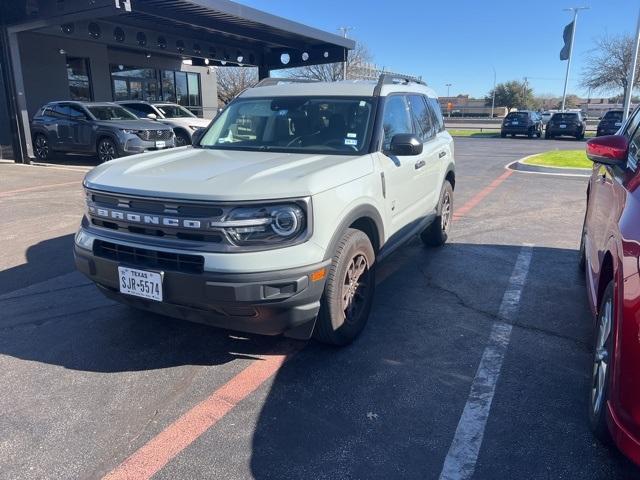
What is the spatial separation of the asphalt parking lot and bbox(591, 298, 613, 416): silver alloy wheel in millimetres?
266

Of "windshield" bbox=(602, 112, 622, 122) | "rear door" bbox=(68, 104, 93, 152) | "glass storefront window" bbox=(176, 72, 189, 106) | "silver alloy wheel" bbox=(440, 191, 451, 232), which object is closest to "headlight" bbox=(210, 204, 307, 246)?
"silver alloy wheel" bbox=(440, 191, 451, 232)

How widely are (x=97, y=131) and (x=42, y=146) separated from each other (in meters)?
3.03

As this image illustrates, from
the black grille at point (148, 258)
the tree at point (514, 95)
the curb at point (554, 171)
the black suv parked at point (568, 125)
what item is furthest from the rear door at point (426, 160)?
the tree at point (514, 95)

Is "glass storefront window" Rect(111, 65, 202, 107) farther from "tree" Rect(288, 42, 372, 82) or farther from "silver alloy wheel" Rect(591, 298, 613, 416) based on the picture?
"silver alloy wheel" Rect(591, 298, 613, 416)

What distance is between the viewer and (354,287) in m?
3.75

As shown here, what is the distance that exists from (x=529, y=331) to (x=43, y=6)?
1472cm

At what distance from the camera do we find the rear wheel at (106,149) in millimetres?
13538

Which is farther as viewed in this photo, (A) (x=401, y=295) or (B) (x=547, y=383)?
(A) (x=401, y=295)

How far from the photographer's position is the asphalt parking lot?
255cm

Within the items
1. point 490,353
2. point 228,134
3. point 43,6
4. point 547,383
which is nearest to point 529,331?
point 490,353

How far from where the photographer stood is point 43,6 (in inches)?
528

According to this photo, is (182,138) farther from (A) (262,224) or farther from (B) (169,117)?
(A) (262,224)

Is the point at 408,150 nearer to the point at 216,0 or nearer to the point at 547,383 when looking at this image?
the point at 547,383

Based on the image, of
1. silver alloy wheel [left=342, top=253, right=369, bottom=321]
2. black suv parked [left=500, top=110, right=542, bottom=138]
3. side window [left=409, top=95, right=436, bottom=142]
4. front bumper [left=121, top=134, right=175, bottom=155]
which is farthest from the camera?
black suv parked [left=500, top=110, right=542, bottom=138]
